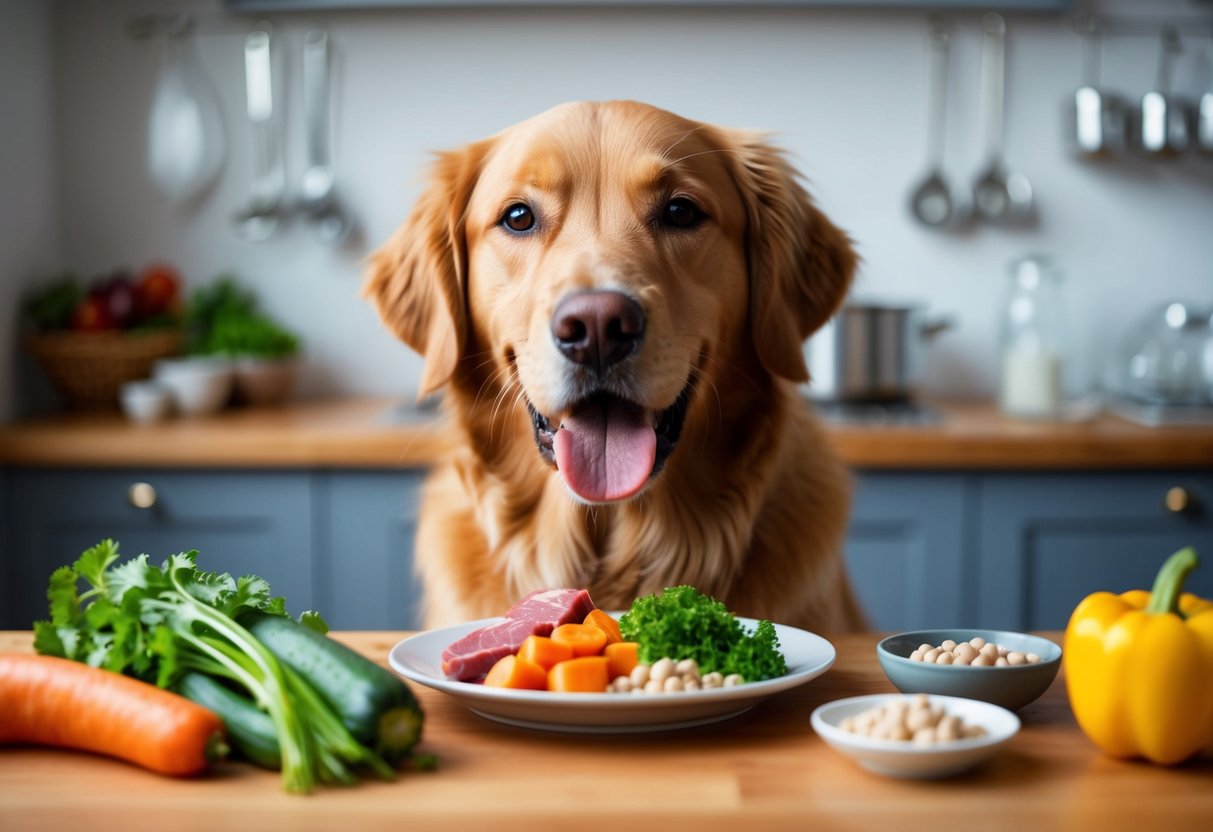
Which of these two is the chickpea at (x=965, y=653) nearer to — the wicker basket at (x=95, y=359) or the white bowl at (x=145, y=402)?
the white bowl at (x=145, y=402)

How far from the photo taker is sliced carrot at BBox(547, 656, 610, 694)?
3.45ft

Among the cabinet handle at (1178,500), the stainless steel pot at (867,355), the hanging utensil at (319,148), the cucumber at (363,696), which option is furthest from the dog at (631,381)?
the hanging utensil at (319,148)

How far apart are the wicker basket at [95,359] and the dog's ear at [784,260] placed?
201cm

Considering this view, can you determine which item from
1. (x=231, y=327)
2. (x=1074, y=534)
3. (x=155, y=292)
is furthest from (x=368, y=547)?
(x=1074, y=534)

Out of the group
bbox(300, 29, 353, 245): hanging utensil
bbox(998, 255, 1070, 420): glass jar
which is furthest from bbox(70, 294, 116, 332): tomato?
bbox(998, 255, 1070, 420): glass jar

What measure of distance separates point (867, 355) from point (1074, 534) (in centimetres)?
67

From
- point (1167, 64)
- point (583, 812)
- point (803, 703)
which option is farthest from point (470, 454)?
point (1167, 64)

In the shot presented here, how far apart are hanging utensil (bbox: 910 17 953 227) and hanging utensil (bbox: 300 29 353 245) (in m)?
1.75

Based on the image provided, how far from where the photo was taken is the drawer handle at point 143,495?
297 cm

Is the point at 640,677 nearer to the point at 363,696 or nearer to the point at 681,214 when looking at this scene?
the point at 363,696

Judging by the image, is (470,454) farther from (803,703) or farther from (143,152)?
(143,152)

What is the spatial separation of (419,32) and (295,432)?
1426 millimetres

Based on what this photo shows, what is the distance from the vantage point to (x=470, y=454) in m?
2.00

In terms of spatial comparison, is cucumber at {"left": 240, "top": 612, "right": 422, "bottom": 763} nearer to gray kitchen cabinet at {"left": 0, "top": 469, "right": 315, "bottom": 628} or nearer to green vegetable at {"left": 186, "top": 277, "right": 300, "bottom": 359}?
gray kitchen cabinet at {"left": 0, "top": 469, "right": 315, "bottom": 628}
